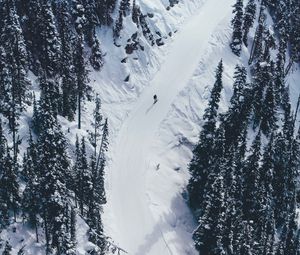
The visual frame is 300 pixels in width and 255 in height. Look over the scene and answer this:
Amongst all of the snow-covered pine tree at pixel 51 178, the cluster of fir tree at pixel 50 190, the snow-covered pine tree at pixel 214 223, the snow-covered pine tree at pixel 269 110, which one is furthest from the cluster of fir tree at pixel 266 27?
the snow-covered pine tree at pixel 51 178

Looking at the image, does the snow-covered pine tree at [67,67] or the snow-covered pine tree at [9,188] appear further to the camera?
the snow-covered pine tree at [67,67]

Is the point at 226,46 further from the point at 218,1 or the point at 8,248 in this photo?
the point at 8,248

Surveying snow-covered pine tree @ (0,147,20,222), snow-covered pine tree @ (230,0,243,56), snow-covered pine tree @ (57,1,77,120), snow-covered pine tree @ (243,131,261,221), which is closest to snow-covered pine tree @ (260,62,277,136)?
snow-covered pine tree @ (243,131,261,221)

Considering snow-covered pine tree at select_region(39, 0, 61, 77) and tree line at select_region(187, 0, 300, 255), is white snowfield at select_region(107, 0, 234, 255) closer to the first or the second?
tree line at select_region(187, 0, 300, 255)

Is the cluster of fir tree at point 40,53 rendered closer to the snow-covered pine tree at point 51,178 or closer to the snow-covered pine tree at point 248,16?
the snow-covered pine tree at point 51,178

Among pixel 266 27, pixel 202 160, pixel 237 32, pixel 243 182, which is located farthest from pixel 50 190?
pixel 266 27

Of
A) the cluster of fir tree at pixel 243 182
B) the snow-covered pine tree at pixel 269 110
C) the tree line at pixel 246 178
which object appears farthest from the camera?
the snow-covered pine tree at pixel 269 110

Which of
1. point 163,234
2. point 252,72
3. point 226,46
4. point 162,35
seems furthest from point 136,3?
point 163,234
